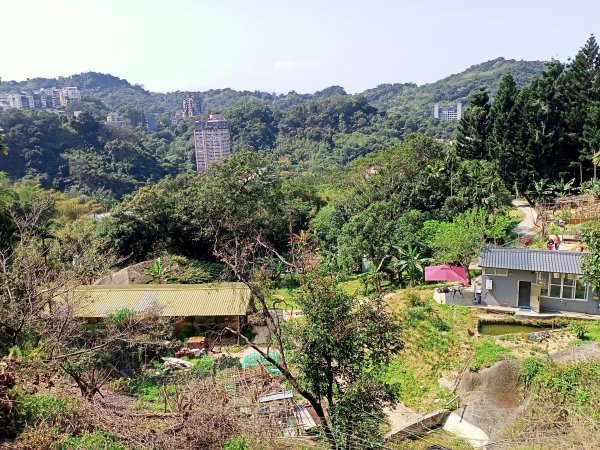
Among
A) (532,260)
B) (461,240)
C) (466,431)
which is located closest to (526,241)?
(461,240)

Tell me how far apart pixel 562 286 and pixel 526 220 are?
1113cm

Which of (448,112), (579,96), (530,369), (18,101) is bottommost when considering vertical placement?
(530,369)

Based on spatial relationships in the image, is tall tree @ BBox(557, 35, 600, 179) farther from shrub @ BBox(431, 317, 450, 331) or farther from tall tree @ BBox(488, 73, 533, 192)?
shrub @ BBox(431, 317, 450, 331)

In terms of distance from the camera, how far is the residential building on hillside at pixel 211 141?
3543 inches

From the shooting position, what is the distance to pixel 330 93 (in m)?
175

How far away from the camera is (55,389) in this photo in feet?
31.9

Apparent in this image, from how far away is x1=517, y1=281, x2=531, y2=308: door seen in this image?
15602mm

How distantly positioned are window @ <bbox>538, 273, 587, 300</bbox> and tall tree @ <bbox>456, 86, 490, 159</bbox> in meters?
17.2

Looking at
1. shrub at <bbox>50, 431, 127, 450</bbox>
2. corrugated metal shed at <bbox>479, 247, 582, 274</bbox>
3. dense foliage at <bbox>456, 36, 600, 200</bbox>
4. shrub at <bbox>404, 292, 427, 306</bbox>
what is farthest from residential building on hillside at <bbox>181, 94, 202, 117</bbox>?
shrub at <bbox>50, 431, 127, 450</bbox>

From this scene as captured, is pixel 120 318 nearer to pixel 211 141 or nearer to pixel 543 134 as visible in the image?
pixel 543 134

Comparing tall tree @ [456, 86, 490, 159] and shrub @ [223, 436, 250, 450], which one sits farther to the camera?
tall tree @ [456, 86, 490, 159]

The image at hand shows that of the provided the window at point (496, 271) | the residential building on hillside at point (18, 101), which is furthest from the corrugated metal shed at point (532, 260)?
the residential building on hillside at point (18, 101)

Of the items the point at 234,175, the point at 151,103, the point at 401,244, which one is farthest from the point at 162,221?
the point at 151,103

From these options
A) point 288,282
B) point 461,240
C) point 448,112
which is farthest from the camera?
point 448,112
